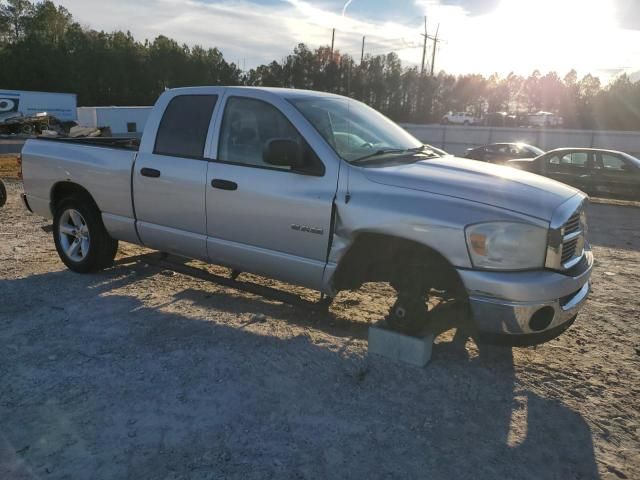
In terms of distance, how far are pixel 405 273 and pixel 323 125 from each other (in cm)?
136

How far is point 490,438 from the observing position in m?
3.18

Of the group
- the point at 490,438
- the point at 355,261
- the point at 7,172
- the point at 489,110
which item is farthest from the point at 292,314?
the point at 489,110

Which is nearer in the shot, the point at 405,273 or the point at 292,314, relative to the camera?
the point at 405,273

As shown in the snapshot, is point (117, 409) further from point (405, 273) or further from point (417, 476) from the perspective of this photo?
point (405, 273)

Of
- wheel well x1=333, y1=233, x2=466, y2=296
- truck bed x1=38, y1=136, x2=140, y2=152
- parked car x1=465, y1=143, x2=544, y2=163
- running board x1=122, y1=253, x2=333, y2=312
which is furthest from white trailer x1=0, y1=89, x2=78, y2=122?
wheel well x1=333, y1=233, x2=466, y2=296

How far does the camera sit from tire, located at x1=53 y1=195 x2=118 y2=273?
577 centimetres

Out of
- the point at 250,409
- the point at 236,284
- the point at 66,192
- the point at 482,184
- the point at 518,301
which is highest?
the point at 482,184

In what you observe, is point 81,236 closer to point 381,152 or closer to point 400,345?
point 381,152

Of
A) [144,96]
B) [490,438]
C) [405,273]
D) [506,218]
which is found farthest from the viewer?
[144,96]

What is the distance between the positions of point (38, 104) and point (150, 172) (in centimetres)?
4592

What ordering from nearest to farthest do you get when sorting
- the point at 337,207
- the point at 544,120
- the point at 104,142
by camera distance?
the point at 337,207, the point at 104,142, the point at 544,120

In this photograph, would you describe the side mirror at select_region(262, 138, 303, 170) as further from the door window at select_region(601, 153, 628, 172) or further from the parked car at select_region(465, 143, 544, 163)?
the parked car at select_region(465, 143, 544, 163)

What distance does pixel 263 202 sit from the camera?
4355 millimetres

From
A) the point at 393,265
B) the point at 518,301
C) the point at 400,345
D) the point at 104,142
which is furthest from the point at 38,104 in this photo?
the point at 518,301
